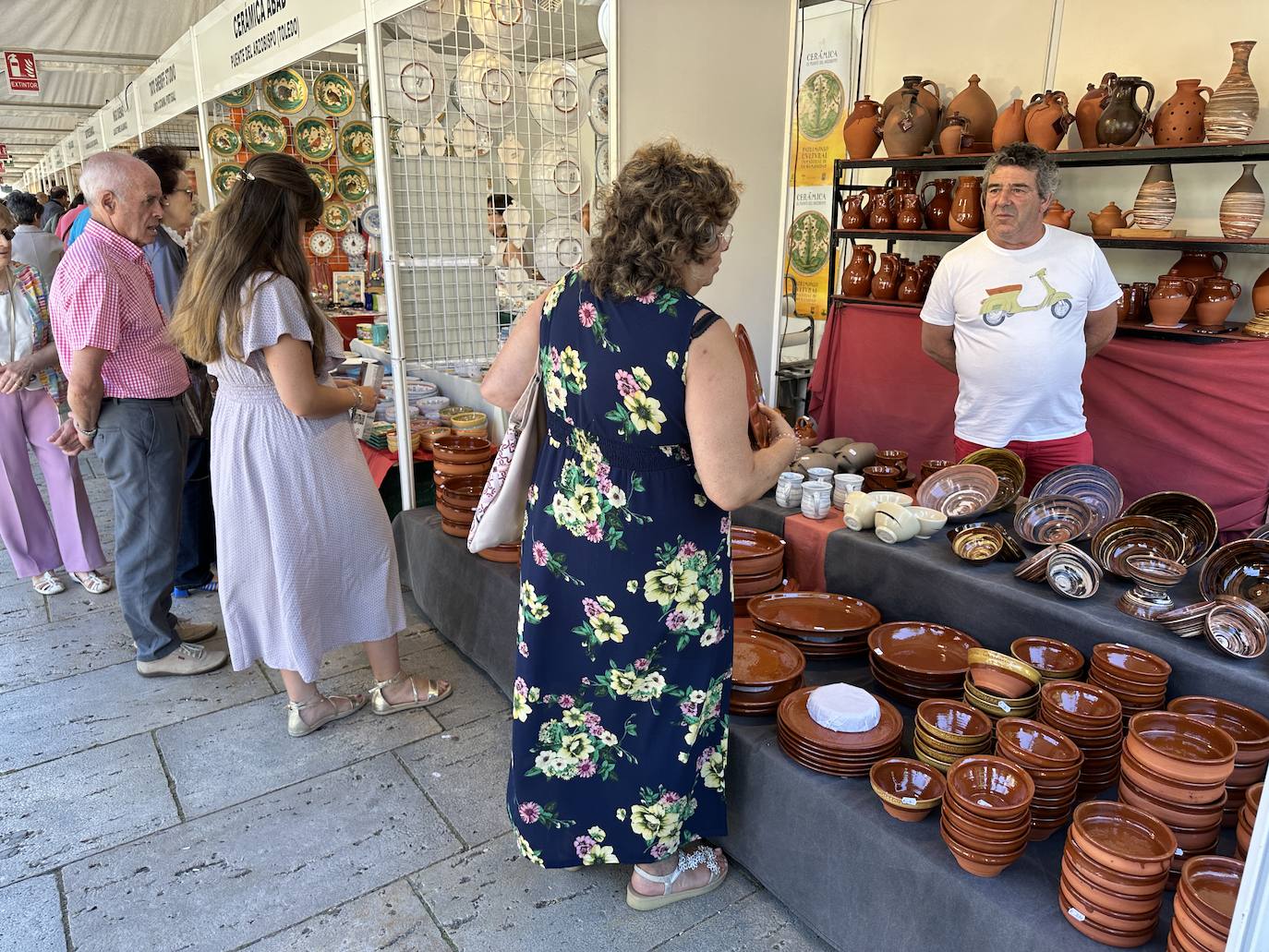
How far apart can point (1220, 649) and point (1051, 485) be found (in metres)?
0.61

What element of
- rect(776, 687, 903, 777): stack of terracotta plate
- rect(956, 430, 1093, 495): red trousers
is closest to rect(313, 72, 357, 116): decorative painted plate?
rect(956, 430, 1093, 495): red trousers

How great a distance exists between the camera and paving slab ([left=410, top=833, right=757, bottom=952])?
178cm

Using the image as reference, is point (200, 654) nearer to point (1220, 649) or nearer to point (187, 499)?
point (187, 499)

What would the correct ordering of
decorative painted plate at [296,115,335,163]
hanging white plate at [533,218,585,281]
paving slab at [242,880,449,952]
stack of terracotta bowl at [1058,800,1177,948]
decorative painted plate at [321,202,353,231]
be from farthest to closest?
decorative painted plate at [321,202,353,231]
decorative painted plate at [296,115,335,163]
hanging white plate at [533,218,585,281]
paving slab at [242,880,449,952]
stack of terracotta bowl at [1058,800,1177,948]

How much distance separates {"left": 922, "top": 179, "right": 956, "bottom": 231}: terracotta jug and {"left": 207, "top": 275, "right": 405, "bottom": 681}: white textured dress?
10.7ft

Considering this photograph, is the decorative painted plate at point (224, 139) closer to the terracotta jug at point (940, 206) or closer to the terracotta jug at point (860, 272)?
the terracotta jug at point (860, 272)

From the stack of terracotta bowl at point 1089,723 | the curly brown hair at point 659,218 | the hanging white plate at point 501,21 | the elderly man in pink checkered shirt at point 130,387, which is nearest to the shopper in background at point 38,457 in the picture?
the elderly man in pink checkered shirt at point 130,387

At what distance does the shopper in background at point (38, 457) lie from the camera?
320 centimetres

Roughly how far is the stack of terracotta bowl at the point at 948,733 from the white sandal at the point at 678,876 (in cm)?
57

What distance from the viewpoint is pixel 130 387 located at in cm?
265

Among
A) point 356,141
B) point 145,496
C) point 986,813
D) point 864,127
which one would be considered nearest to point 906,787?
point 986,813

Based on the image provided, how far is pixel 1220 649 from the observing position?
62.0 inches

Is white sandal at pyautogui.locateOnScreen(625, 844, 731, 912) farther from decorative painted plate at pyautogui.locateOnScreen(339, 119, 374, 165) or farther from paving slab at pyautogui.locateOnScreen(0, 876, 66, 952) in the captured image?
decorative painted plate at pyautogui.locateOnScreen(339, 119, 374, 165)

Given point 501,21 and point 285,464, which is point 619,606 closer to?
point 285,464
